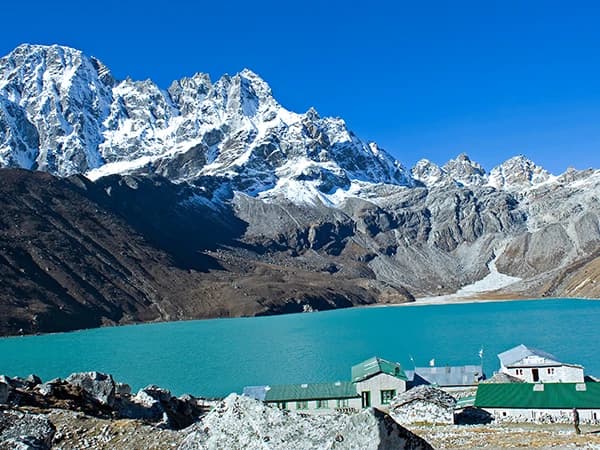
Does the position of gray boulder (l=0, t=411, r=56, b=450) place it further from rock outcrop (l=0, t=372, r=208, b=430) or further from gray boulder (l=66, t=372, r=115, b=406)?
gray boulder (l=66, t=372, r=115, b=406)

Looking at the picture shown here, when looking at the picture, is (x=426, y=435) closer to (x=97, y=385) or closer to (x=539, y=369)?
(x=97, y=385)

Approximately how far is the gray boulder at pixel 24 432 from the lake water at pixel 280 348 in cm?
7131

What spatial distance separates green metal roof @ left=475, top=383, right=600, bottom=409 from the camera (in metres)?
45.6

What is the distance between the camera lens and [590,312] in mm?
185250

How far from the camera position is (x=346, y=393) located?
57.8 metres

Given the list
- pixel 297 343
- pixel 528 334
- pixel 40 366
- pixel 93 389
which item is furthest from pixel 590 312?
pixel 93 389

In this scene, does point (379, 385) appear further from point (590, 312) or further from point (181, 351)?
point (590, 312)

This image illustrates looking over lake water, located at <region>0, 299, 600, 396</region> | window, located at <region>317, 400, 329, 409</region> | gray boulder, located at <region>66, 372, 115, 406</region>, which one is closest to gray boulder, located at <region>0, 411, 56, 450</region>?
gray boulder, located at <region>66, 372, 115, 406</region>

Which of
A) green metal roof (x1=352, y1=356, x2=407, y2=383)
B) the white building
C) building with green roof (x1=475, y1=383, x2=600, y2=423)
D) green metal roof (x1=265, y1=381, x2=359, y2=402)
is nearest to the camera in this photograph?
building with green roof (x1=475, y1=383, x2=600, y2=423)

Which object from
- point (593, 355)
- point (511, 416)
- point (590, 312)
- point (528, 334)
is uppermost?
point (590, 312)

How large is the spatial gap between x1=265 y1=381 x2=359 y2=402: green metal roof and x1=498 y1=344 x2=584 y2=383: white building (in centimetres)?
2005

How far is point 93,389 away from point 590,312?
580 ft

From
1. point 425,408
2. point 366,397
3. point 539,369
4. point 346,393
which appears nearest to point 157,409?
point 425,408

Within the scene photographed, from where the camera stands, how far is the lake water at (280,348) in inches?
3750
